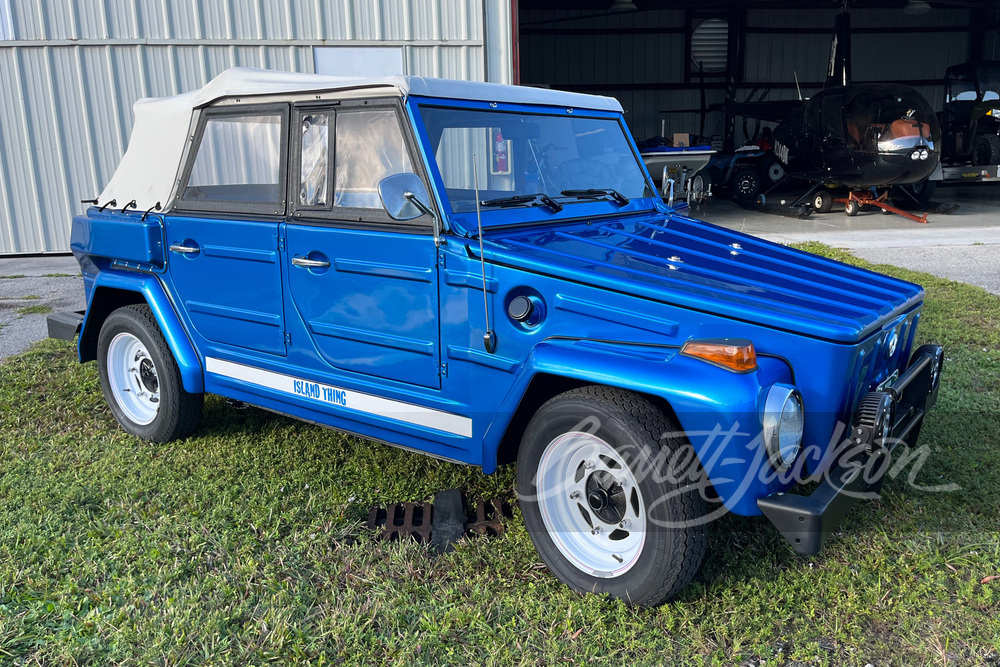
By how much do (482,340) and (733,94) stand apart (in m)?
20.6

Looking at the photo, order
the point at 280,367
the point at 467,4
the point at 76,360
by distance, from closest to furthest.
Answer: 1. the point at 280,367
2. the point at 76,360
3. the point at 467,4

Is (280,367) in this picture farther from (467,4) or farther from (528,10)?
(528,10)

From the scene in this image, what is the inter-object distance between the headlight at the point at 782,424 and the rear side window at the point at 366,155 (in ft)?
5.51

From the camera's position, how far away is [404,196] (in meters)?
3.06

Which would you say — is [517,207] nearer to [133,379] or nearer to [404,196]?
[404,196]

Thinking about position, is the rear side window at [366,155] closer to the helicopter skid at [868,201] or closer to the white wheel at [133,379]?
the white wheel at [133,379]

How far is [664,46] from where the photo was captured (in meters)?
22.4

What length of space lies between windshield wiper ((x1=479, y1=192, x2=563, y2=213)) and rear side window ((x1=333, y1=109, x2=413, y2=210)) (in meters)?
0.38

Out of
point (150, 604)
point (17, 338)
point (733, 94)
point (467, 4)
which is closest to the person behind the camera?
point (150, 604)

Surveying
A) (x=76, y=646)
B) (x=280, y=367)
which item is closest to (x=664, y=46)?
(x=280, y=367)

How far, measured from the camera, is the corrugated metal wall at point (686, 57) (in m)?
22.0

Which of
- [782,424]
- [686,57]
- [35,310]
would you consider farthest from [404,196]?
[686,57]

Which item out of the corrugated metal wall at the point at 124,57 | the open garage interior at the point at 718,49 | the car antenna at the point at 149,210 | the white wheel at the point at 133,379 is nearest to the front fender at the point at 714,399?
the car antenna at the point at 149,210

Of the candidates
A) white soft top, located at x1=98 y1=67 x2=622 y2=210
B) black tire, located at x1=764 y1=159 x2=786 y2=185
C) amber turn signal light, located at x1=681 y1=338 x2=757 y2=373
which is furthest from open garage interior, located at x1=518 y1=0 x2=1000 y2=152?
amber turn signal light, located at x1=681 y1=338 x2=757 y2=373
